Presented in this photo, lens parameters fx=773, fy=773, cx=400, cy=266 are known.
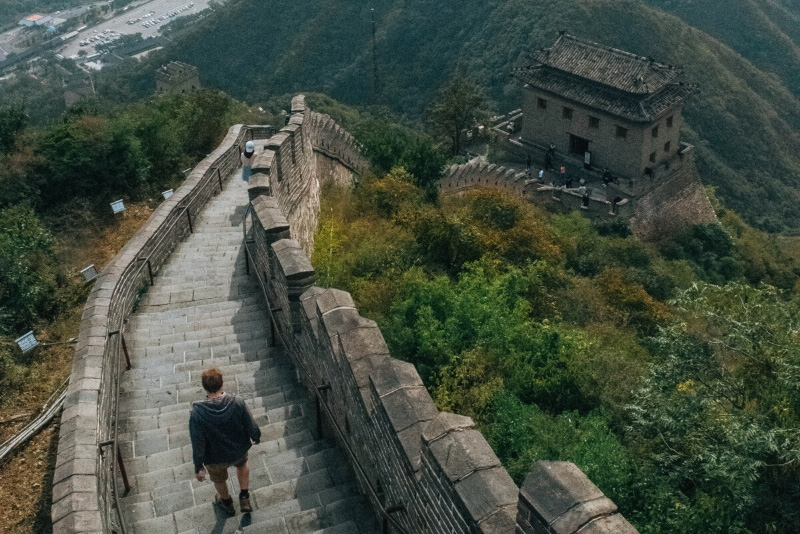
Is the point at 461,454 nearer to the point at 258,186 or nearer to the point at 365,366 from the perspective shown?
A: the point at 365,366

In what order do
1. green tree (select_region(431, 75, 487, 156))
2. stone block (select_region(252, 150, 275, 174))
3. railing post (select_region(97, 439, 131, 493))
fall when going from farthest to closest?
green tree (select_region(431, 75, 487, 156)) < stone block (select_region(252, 150, 275, 174)) < railing post (select_region(97, 439, 131, 493))

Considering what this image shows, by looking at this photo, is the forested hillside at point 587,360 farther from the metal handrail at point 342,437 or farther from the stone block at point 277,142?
the stone block at point 277,142

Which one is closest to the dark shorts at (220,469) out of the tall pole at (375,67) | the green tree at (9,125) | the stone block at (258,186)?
the stone block at (258,186)

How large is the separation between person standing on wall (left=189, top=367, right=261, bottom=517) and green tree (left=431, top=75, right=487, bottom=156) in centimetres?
2964

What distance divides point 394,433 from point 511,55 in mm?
53094

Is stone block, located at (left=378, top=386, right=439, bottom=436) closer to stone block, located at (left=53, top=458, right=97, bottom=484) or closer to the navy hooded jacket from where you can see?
the navy hooded jacket

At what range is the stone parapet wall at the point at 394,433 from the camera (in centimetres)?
439

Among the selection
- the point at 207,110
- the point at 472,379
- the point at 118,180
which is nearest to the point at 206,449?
the point at 472,379

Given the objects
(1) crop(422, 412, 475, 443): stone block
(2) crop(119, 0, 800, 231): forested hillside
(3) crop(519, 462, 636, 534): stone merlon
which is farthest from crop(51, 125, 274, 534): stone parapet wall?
(2) crop(119, 0, 800, 231): forested hillside

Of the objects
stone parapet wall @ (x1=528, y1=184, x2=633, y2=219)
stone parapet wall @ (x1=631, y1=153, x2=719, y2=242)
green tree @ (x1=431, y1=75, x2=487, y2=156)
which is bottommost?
stone parapet wall @ (x1=631, y1=153, x2=719, y2=242)

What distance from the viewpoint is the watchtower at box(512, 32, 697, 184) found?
30469mm

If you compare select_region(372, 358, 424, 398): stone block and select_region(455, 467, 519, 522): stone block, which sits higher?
select_region(455, 467, 519, 522): stone block

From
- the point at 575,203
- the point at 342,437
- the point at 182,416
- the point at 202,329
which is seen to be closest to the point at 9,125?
the point at 202,329

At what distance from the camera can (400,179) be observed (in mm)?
17203
